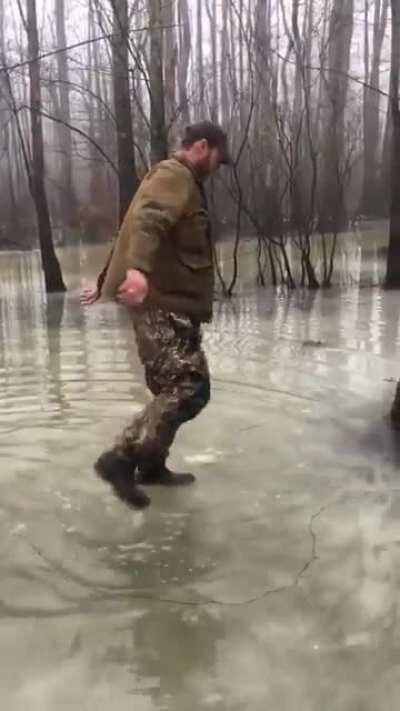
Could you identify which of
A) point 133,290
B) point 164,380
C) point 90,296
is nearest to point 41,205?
point 90,296

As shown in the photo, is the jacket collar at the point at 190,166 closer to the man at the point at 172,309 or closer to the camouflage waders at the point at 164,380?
the man at the point at 172,309

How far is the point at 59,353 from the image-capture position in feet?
19.4

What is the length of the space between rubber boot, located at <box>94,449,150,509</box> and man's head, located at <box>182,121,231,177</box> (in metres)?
1.16

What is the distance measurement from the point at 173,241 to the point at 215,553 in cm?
118

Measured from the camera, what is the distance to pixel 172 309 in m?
2.95

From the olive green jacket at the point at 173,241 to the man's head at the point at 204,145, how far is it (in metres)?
0.05

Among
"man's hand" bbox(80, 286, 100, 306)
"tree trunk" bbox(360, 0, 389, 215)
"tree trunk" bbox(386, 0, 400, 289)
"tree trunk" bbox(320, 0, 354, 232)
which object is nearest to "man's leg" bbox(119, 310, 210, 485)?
"man's hand" bbox(80, 286, 100, 306)

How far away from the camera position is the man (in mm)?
2891

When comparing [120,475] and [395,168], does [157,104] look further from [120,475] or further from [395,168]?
[120,475]

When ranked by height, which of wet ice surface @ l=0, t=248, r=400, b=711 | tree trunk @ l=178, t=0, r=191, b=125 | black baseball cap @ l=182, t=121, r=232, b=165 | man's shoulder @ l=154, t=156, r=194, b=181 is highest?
tree trunk @ l=178, t=0, r=191, b=125

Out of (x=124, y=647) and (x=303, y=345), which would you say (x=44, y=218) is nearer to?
(x=303, y=345)

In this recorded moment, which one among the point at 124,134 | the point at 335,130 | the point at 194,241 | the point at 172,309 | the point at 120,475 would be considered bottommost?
the point at 120,475

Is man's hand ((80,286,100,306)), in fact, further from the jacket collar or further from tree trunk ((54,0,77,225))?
tree trunk ((54,0,77,225))

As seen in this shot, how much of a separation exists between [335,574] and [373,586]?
0.43ft
